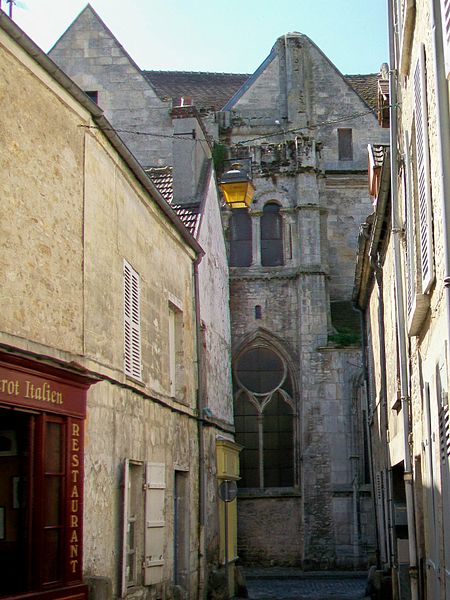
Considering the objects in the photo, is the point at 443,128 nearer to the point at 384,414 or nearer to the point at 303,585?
the point at 384,414

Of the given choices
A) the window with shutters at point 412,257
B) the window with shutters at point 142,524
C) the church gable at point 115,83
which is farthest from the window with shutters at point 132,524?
the church gable at point 115,83

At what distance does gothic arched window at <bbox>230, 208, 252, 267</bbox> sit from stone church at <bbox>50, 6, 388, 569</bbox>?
3cm

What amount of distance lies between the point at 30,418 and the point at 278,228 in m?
22.2

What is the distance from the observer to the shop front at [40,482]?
29.0ft

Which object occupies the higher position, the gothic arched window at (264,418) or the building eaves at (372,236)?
the building eaves at (372,236)

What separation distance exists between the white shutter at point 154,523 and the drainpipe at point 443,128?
21.9ft

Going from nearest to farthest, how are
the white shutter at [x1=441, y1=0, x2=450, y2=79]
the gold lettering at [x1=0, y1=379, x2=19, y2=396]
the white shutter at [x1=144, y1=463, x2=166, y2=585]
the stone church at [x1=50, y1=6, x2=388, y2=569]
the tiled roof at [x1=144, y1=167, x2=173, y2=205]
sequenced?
the white shutter at [x1=441, y1=0, x2=450, y2=79]
the gold lettering at [x1=0, y1=379, x2=19, y2=396]
the white shutter at [x1=144, y1=463, x2=166, y2=585]
the tiled roof at [x1=144, y1=167, x2=173, y2=205]
the stone church at [x1=50, y1=6, x2=388, y2=569]

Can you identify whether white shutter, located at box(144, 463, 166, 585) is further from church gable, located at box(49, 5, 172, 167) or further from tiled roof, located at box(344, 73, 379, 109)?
tiled roof, located at box(344, 73, 379, 109)

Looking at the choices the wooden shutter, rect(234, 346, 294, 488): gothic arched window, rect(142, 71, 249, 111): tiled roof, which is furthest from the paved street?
rect(142, 71, 249, 111): tiled roof

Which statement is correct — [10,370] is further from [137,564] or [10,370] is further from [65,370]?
[137,564]

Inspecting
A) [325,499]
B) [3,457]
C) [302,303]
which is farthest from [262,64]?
[3,457]

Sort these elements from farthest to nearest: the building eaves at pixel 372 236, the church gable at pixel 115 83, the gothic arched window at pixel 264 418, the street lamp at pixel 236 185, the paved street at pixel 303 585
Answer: the gothic arched window at pixel 264 418 → the church gable at pixel 115 83 → the paved street at pixel 303 585 → the street lamp at pixel 236 185 → the building eaves at pixel 372 236

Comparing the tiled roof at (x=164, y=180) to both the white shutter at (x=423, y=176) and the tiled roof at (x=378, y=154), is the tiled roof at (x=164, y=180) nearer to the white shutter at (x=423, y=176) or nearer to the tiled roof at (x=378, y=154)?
the tiled roof at (x=378, y=154)

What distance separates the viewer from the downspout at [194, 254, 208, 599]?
52.2 feet
